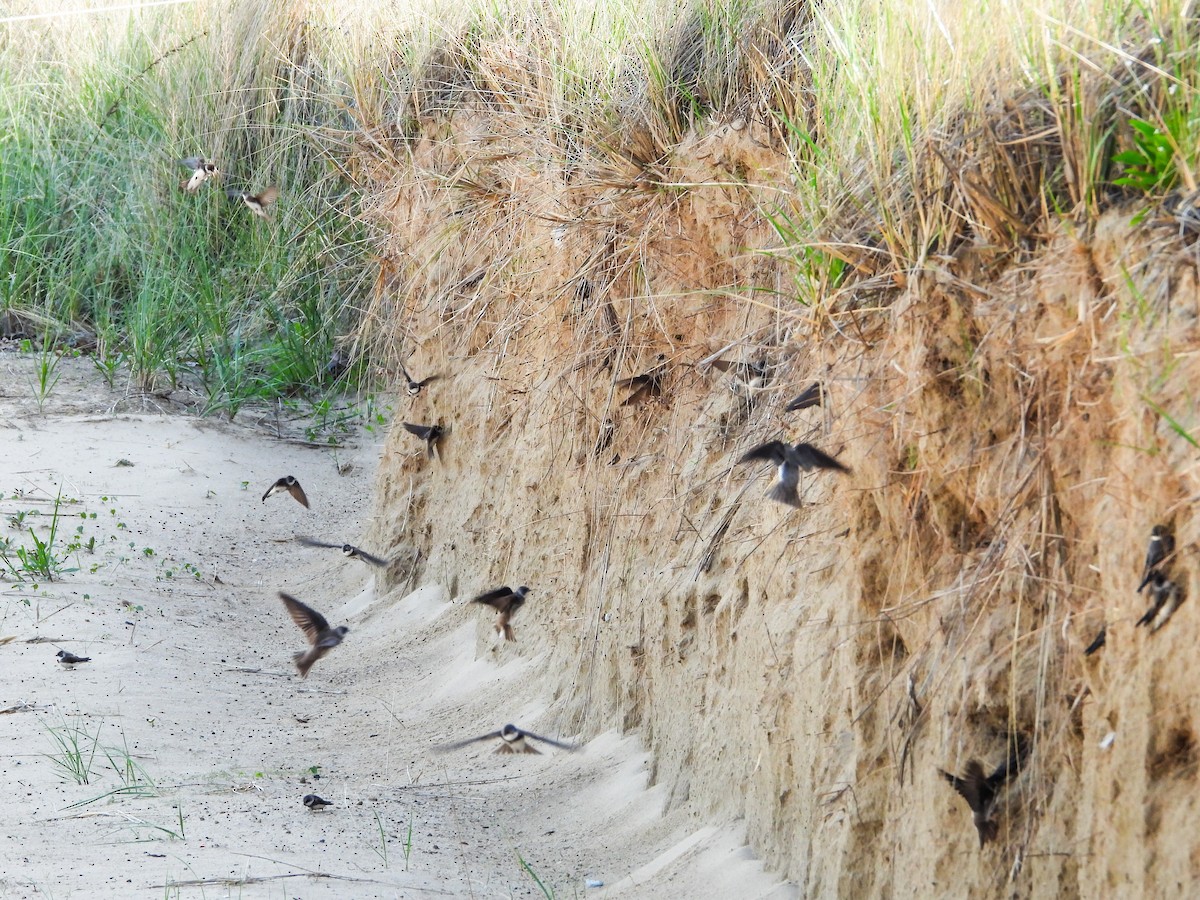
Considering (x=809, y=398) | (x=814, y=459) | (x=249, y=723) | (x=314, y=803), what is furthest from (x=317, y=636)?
(x=814, y=459)

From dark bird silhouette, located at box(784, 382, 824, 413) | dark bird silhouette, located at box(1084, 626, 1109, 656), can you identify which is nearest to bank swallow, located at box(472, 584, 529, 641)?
dark bird silhouette, located at box(784, 382, 824, 413)

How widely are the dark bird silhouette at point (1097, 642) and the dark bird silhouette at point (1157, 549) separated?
0.52 feet

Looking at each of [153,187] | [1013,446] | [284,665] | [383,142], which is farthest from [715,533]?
[153,187]

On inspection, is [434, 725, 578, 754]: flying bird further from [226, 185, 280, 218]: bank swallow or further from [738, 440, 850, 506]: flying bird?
[226, 185, 280, 218]: bank swallow

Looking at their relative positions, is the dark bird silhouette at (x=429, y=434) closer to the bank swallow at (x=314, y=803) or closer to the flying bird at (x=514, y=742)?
the flying bird at (x=514, y=742)

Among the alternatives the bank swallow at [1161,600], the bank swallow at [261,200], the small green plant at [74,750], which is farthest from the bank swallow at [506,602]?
the bank swallow at [261,200]

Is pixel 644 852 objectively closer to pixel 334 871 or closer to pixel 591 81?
pixel 334 871

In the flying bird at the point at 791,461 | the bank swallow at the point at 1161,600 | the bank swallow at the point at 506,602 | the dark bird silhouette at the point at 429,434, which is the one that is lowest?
the bank swallow at the point at 506,602

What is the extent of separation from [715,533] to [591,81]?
5.65 ft

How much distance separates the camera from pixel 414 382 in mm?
6051

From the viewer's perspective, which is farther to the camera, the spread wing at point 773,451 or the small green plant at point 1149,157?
the spread wing at point 773,451

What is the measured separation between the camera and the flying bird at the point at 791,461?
258 centimetres

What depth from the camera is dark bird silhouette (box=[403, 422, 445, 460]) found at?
19.5ft

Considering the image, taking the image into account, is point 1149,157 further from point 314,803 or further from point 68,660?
point 68,660
